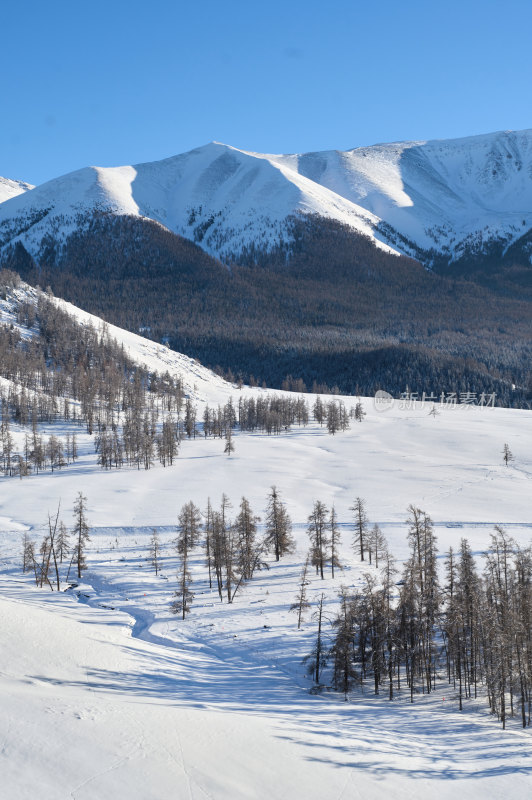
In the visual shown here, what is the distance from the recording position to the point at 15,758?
19.8m

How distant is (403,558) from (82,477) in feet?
242

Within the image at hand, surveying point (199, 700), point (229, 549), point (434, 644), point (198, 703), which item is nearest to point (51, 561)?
point (229, 549)

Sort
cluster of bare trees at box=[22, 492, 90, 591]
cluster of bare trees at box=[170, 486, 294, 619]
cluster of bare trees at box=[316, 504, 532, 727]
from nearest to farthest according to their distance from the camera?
cluster of bare trees at box=[316, 504, 532, 727]
cluster of bare trees at box=[170, 486, 294, 619]
cluster of bare trees at box=[22, 492, 90, 591]

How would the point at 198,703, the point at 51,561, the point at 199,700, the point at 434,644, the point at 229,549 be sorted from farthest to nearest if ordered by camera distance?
1. the point at 51,561
2. the point at 229,549
3. the point at 434,644
4. the point at 199,700
5. the point at 198,703

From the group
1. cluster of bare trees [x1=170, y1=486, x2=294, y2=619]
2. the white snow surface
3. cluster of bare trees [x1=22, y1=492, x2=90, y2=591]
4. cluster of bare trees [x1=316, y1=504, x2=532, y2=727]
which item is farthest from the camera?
cluster of bare trees [x1=22, y1=492, x2=90, y2=591]

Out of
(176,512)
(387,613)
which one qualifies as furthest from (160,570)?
(387,613)

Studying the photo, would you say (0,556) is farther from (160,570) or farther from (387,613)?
(387,613)

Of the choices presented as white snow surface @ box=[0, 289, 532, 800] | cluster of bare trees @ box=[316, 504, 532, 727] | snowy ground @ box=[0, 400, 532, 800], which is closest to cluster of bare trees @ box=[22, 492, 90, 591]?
white snow surface @ box=[0, 289, 532, 800]

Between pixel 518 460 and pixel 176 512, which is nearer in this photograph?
pixel 176 512

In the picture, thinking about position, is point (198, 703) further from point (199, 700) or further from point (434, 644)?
point (434, 644)

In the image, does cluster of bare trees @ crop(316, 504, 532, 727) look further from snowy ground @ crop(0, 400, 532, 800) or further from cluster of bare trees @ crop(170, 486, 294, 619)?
cluster of bare trees @ crop(170, 486, 294, 619)

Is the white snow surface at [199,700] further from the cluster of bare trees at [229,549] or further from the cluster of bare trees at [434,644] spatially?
the cluster of bare trees at [434,644]

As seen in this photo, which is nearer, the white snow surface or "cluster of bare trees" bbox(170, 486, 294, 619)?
the white snow surface

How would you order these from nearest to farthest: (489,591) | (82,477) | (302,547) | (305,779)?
(305,779) → (489,591) → (302,547) → (82,477)
